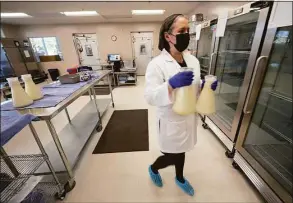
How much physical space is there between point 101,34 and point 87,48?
0.87m

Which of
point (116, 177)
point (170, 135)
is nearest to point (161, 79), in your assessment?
point (170, 135)

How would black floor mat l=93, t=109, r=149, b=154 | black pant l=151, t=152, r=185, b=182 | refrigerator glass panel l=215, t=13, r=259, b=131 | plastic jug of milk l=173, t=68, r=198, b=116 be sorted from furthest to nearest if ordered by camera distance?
black floor mat l=93, t=109, r=149, b=154 → refrigerator glass panel l=215, t=13, r=259, b=131 → black pant l=151, t=152, r=185, b=182 → plastic jug of milk l=173, t=68, r=198, b=116

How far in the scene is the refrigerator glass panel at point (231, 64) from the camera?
4.87ft

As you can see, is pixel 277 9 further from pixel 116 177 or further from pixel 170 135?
pixel 116 177

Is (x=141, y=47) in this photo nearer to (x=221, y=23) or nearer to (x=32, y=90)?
(x=221, y=23)

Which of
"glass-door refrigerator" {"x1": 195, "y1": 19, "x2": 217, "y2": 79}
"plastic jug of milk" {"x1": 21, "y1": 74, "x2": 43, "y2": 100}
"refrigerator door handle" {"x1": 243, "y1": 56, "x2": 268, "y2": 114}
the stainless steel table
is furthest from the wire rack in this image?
"glass-door refrigerator" {"x1": 195, "y1": 19, "x2": 217, "y2": 79}

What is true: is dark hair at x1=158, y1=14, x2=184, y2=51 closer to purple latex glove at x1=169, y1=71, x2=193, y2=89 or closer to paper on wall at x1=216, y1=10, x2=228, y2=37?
purple latex glove at x1=169, y1=71, x2=193, y2=89

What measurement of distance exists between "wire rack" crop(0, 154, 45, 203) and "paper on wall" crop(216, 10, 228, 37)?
2.11 m

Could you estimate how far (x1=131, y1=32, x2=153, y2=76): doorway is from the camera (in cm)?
600

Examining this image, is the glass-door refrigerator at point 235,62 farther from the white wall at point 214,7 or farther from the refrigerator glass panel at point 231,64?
the white wall at point 214,7

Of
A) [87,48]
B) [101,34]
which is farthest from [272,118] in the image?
[87,48]

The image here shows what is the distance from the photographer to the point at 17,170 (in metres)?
1.09

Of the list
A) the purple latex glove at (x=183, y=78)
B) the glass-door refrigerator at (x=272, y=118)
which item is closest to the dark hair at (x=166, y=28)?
the purple latex glove at (x=183, y=78)

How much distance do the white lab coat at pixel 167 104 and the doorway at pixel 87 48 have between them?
5405mm
